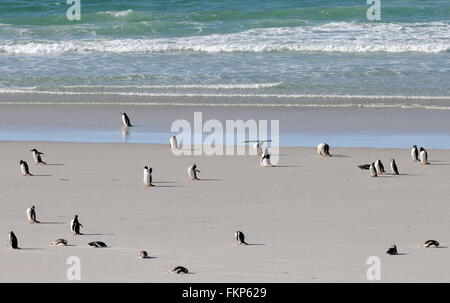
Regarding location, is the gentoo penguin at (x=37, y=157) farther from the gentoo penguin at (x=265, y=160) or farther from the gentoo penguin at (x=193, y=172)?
the gentoo penguin at (x=265, y=160)

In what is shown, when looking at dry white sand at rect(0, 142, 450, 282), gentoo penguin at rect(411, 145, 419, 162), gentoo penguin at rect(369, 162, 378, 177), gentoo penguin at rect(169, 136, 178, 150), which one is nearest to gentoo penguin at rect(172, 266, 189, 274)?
dry white sand at rect(0, 142, 450, 282)

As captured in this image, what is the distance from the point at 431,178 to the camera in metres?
14.3

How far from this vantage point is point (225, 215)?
1193 cm

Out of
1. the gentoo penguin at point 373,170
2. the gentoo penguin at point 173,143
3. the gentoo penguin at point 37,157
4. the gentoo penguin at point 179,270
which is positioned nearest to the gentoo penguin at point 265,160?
the gentoo penguin at point 373,170

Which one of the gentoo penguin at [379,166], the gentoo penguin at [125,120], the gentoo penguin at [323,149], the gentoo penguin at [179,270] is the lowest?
the gentoo penguin at [179,270]

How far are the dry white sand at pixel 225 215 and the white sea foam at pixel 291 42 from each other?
50.3ft

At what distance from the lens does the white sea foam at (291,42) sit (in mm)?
31469

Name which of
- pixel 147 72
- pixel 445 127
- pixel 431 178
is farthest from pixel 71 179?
pixel 147 72

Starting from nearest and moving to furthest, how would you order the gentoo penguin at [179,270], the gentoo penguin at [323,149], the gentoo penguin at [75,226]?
the gentoo penguin at [179,270]
the gentoo penguin at [75,226]
the gentoo penguin at [323,149]

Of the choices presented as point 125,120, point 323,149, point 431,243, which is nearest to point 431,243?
point 431,243

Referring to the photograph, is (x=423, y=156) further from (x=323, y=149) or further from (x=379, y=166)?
(x=323, y=149)

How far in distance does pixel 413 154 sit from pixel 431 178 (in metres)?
1.24
